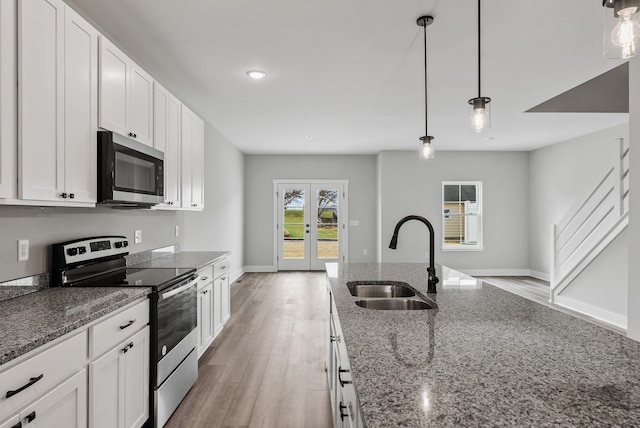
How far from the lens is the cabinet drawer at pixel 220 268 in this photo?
3.40m

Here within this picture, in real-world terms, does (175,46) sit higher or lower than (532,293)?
higher

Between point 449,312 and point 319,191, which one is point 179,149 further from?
point 319,191

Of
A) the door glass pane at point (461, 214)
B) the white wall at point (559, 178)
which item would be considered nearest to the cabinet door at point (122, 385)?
the white wall at point (559, 178)

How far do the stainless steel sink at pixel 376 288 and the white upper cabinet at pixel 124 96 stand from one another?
1.75 m

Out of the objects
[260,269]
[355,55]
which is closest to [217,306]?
[355,55]

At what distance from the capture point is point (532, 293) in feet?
19.0

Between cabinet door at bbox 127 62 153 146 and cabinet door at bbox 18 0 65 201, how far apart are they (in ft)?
2.30

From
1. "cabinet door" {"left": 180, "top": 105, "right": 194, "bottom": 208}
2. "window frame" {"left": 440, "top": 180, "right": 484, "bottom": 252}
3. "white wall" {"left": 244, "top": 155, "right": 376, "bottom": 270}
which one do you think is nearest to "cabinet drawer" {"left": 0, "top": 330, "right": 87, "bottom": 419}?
"cabinet door" {"left": 180, "top": 105, "right": 194, "bottom": 208}

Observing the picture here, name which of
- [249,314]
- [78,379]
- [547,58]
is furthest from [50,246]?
[547,58]

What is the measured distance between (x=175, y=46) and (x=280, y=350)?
9.04ft

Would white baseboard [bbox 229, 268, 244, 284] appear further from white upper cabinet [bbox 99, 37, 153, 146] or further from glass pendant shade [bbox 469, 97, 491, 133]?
glass pendant shade [bbox 469, 97, 491, 133]

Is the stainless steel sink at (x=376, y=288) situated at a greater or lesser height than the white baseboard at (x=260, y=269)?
greater

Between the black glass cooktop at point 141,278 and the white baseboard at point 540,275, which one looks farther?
the white baseboard at point 540,275

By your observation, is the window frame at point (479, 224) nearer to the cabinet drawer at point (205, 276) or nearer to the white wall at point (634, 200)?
the white wall at point (634, 200)
